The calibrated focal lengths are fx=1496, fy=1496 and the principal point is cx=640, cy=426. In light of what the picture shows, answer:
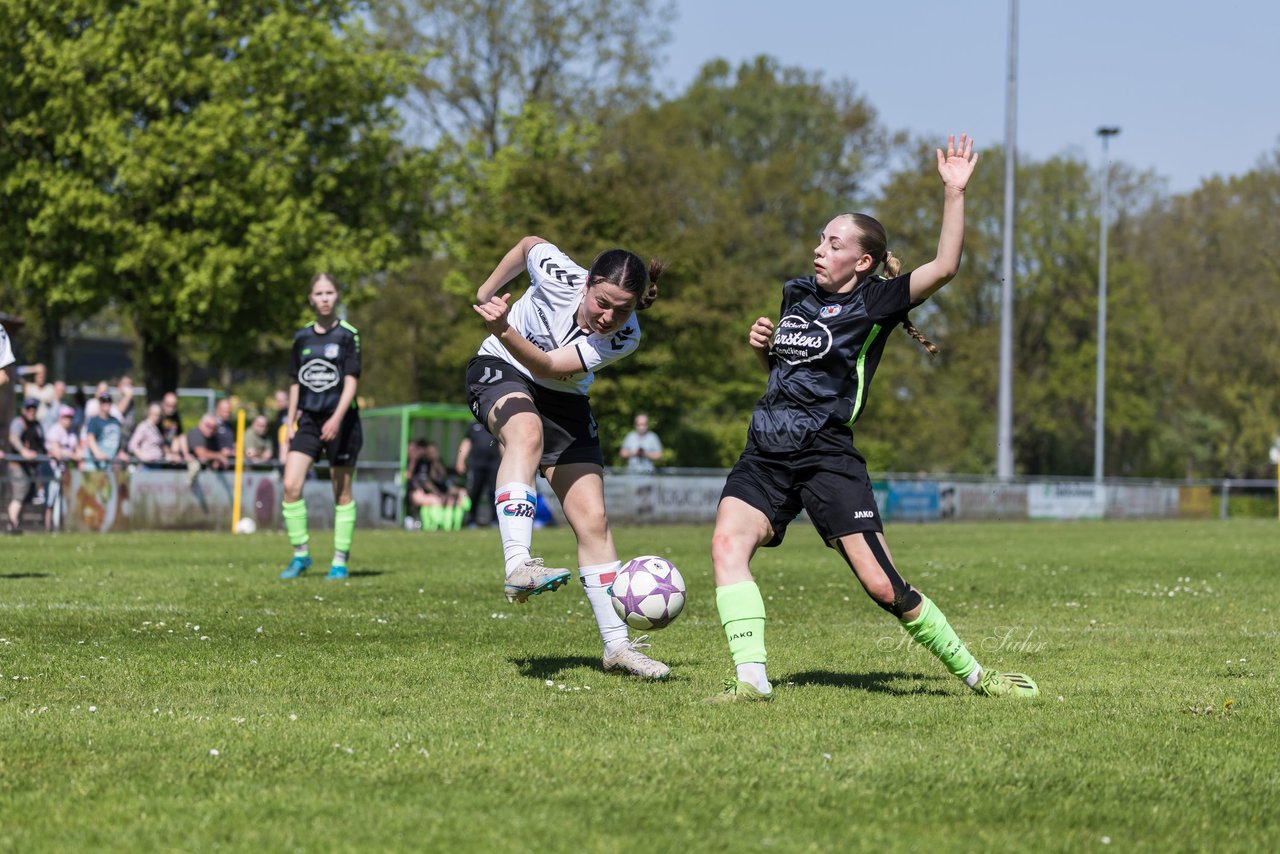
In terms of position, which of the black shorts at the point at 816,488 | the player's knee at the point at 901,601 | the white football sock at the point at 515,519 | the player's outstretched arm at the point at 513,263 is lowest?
the player's knee at the point at 901,601

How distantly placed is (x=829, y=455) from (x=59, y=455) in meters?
17.2

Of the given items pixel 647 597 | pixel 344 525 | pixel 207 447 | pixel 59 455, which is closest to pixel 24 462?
pixel 59 455

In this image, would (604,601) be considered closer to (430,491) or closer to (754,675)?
(754,675)

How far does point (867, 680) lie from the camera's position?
6.75 metres

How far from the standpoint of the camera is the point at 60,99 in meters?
32.2

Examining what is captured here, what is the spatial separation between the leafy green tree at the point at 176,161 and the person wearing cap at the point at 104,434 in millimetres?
11619

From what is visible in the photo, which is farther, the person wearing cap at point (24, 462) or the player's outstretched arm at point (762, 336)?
the person wearing cap at point (24, 462)

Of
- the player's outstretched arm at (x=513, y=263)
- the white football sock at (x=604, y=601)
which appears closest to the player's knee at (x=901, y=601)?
the white football sock at (x=604, y=601)

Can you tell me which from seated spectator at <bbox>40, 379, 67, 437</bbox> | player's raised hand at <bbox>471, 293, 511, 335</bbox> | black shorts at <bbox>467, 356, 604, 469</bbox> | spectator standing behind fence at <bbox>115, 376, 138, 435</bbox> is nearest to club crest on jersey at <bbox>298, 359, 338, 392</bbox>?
black shorts at <bbox>467, 356, 604, 469</bbox>

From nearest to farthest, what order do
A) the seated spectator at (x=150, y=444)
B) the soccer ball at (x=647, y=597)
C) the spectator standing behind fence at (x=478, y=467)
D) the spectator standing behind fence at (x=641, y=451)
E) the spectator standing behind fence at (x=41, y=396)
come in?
the soccer ball at (x=647, y=597), the spectator standing behind fence at (x=41, y=396), the seated spectator at (x=150, y=444), the spectator standing behind fence at (x=478, y=467), the spectator standing behind fence at (x=641, y=451)

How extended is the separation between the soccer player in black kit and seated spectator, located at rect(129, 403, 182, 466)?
17.0 metres

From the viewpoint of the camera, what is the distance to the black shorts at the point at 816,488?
6125 mm

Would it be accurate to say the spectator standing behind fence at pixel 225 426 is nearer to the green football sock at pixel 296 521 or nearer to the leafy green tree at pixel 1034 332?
the green football sock at pixel 296 521

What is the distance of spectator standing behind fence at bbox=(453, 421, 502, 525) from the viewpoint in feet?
80.4
